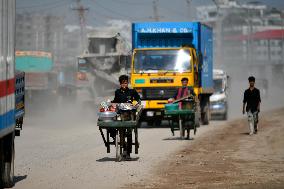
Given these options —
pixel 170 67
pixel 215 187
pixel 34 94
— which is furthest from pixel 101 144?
pixel 34 94

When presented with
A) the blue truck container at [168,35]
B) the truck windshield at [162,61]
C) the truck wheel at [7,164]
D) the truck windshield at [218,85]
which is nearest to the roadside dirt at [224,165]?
→ the truck wheel at [7,164]

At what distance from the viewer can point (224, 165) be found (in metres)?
17.0

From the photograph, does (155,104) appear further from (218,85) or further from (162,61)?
(218,85)

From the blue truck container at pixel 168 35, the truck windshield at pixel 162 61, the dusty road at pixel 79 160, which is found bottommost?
the dusty road at pixel 79 160

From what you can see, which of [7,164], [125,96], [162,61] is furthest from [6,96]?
[162,61]

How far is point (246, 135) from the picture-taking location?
27.9 metres

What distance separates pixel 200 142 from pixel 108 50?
60.0 ft

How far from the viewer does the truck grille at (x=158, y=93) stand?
108 feet

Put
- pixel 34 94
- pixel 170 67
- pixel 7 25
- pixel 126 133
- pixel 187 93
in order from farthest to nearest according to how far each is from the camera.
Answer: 1. pixel 34 94
2. pixel 170 67
3. pixel 187 93
4. pixel 126 133
5. pixel 7 25

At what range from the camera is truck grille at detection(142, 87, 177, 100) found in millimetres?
32781

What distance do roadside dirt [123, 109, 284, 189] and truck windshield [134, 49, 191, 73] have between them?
6.09 metres

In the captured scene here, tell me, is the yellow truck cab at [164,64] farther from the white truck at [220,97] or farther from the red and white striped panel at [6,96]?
the red and white striped panel at [6,96]

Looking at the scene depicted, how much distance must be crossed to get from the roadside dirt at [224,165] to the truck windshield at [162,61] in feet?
20.0

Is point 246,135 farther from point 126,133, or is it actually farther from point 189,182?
point 189,182
